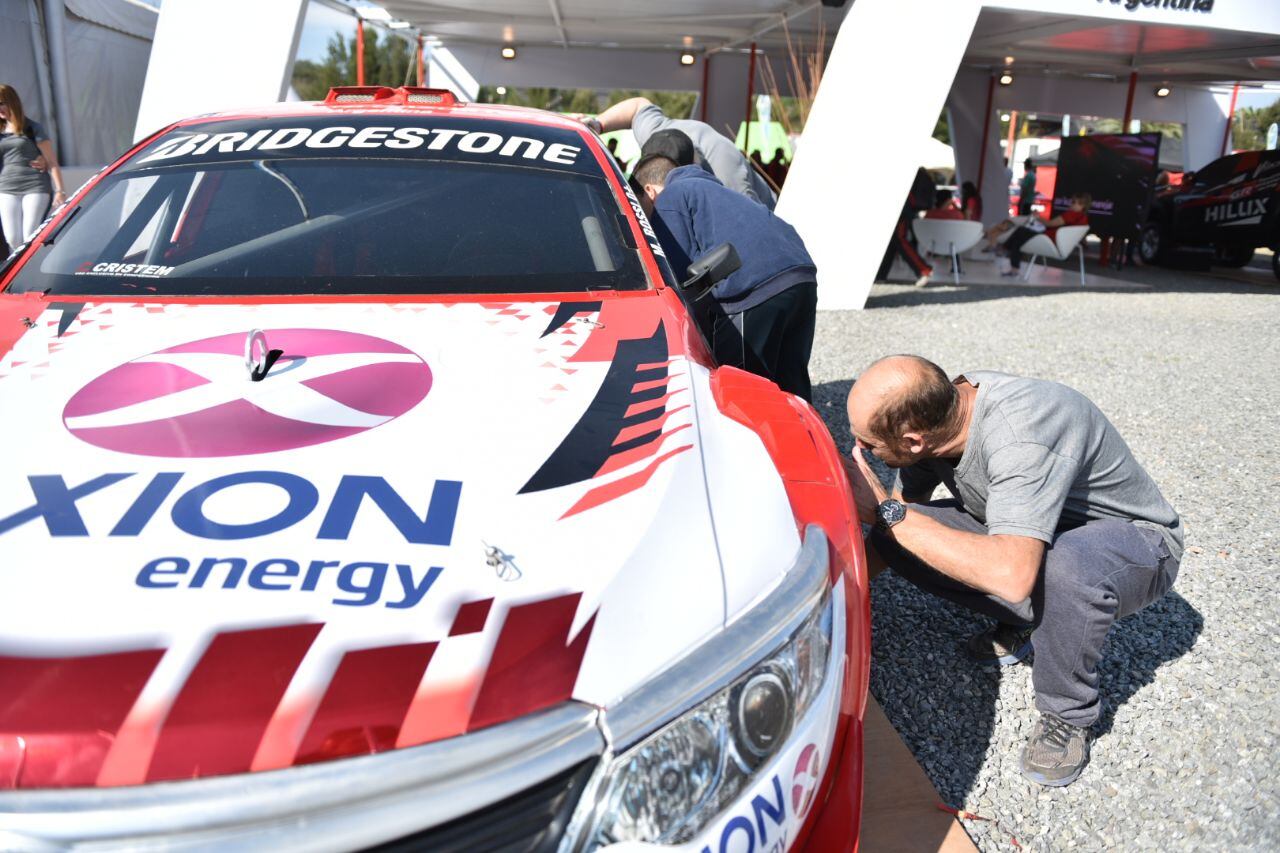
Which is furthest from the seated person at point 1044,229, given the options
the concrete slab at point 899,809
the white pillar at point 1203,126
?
the concrete slab at point 899,809

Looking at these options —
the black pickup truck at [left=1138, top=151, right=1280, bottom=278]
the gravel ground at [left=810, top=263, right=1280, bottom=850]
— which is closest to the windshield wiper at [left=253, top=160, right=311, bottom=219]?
the gravel ground at [left=810, top=263, right=1280, bottom=850]

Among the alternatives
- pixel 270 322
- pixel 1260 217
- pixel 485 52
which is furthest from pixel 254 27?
pixel 1260 217

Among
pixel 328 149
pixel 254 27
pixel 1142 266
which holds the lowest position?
pixel 1142 266

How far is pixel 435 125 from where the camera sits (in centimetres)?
275

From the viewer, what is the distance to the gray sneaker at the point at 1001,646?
2.67 metres

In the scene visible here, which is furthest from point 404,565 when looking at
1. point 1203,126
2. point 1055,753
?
point 1203,126

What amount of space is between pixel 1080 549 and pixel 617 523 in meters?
1.41

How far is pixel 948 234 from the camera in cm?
1021

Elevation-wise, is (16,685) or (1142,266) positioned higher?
(16,685)

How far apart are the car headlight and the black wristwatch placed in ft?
2.97

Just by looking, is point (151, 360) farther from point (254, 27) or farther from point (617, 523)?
point (254, 27)

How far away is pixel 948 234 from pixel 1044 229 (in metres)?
2.08

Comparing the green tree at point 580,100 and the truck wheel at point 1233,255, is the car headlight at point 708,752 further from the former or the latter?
the green tree at point 580,100

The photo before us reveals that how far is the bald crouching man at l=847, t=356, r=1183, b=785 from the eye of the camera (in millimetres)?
2059
